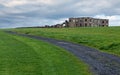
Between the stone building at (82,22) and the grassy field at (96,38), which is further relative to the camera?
the stone building at (82,22)

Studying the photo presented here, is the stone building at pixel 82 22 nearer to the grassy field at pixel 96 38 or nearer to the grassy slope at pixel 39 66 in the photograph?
the grassy field at pixel 96 38

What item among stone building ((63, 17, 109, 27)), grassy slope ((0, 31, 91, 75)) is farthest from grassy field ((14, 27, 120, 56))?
stone building ((63, 17, 109, 27))

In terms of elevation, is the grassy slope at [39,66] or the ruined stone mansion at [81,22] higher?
the grassy slope at [39,66]

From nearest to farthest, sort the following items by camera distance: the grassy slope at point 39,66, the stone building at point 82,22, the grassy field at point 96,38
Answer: the grassy slope at point 39,66
the grassy field at point 96,38
the stone building at point 82,22

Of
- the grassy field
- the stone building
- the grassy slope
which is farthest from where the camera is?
the stone building

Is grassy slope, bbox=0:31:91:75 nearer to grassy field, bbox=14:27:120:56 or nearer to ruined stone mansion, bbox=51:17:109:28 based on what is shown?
grassy field, bbox=14:27:120:56

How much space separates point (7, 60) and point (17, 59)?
1109 mm

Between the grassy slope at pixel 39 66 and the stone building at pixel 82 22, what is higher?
the grassy slope at pixel 39 66

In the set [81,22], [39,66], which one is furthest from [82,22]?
[39,66]

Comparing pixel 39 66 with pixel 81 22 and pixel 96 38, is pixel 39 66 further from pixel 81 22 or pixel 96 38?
pixel 81 22

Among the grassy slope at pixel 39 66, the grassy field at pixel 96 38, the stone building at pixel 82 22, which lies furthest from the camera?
the stone building at pixel 82 22

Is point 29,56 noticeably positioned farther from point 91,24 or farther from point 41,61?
point 91,24

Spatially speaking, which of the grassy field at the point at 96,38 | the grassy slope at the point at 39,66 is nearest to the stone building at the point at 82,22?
the grassy field at the point at 96,38

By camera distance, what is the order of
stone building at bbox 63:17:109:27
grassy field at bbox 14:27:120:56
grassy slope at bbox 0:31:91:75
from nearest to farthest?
grassy slope at bbox 0:31:91:75 < grassy field at bbox 14:27:120:56 < stone building at bbox 63:17:109:27
